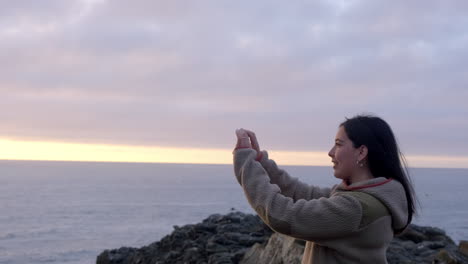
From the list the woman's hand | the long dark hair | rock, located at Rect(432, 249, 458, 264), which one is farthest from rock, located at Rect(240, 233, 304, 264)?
the long dark hair

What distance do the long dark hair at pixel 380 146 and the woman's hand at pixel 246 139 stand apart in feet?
1.74

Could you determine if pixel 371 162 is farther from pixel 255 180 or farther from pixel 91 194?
pixel 91 194

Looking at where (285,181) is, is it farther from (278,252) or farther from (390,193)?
(278,252)

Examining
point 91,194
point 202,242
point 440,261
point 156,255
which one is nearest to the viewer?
point 440,261

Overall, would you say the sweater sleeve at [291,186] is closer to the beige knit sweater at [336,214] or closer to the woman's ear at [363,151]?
the beige knit sweater at [336,214]

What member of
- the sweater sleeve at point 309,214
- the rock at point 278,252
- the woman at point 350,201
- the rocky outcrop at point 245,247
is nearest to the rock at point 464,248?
the rocky outcrop at point 245,247

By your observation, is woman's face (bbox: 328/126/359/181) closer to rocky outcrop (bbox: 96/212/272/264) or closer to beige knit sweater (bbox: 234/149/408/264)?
beige knit sweater (bbox: 234/149/408/264)

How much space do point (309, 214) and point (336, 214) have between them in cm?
13

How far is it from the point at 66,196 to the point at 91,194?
7.95 m

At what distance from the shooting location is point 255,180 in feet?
10.9

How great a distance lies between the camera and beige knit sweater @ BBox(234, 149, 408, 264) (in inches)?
126

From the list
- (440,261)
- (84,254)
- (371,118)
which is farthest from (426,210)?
(371,118)

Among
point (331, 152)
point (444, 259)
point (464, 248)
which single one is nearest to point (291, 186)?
point (331, 152)

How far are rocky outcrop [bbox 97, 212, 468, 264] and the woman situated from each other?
8.30 metres
